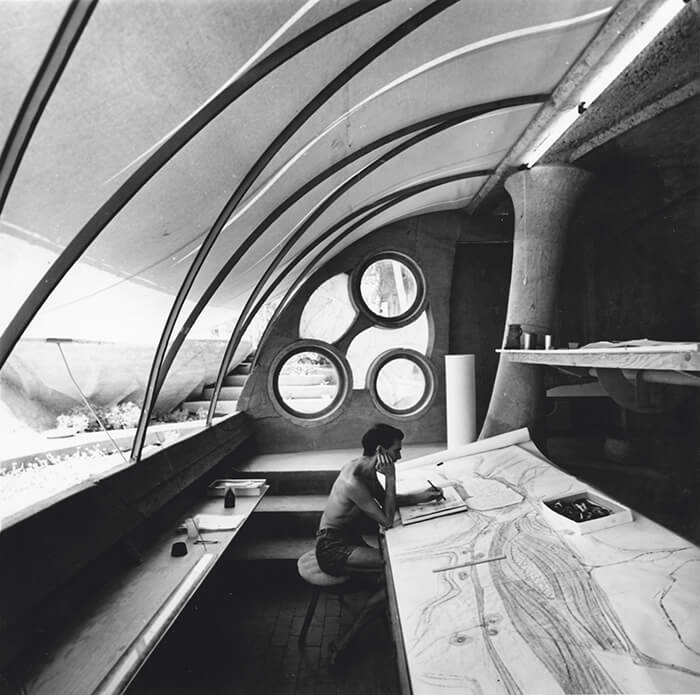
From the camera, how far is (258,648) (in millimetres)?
3359

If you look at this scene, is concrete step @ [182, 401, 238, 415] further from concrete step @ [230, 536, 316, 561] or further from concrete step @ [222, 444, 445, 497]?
concrete step @ [230, 536, 316, 561]

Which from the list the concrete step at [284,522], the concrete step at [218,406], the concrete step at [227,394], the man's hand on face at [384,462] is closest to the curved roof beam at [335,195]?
the concrete step at [284,522]

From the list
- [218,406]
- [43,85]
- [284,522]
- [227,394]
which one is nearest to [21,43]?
[43,85]

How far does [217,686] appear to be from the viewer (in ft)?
9.82

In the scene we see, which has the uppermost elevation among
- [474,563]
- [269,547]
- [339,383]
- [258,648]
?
[339,383]

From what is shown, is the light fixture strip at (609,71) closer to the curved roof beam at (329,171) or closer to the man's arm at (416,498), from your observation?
the curved roof beam at (329,171)

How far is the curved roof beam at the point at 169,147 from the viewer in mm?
1949

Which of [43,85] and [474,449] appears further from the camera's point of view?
[474,449]

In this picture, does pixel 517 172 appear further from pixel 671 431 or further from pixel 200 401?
pixel 200 401

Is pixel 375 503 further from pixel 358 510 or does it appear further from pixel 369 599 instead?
pixel 369 599

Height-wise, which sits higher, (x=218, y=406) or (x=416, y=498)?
(x=218, y=406)

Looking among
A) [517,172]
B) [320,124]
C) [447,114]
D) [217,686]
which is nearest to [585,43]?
[447,114]

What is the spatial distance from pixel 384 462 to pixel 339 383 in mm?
3504

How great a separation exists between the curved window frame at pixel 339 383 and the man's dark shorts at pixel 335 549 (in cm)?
307
